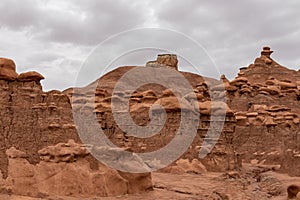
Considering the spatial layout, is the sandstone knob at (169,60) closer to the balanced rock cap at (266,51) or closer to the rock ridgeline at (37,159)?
the balanced rock cap at (266,51)

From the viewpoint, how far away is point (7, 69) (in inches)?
497

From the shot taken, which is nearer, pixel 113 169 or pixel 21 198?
pixel 21 198

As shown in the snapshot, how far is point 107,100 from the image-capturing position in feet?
102

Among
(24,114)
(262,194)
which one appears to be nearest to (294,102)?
(262,194)

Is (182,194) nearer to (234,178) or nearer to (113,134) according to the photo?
(234,178)

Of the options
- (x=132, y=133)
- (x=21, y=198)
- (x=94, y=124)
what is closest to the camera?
(x=21, y=198)

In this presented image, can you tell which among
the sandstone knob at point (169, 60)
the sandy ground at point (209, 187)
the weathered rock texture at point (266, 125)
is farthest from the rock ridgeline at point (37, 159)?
the sandstone knob at point (169, 60)

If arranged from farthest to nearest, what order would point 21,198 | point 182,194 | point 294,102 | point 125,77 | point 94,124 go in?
point 125,77 < point 294,102 < point 94,124 < point 182,194 < point 21,198

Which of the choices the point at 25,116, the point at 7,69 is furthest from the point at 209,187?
the point at 7,69

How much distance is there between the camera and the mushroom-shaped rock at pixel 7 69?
12.4 metres

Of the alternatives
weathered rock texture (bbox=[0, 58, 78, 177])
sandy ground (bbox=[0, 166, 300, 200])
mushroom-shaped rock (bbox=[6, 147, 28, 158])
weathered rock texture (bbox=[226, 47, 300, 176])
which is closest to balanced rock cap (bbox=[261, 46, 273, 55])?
weathered rock texture (bbox=[226, 47, 300, 176])

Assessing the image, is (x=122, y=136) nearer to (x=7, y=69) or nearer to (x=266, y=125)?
(x=266, y=125)

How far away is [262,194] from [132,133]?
873 centimetres

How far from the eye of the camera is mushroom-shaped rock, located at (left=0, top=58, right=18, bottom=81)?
40.8 ft
